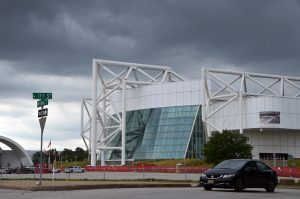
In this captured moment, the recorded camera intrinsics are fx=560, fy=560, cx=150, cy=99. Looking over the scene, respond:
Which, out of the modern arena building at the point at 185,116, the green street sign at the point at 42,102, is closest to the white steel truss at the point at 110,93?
the modern arena building at the point at 185,116

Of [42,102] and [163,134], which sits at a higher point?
[163,134]

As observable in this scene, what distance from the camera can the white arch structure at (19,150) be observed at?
113387 mm

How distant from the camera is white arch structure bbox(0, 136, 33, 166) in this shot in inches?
4464

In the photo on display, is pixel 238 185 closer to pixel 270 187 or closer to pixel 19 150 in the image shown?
pixel 270 187

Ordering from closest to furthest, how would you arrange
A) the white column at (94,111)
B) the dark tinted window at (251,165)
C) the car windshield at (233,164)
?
the car windshield at (233,164), the dark tinted window at (251,165), the white column at (94,111)

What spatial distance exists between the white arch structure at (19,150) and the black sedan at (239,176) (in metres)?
90.7

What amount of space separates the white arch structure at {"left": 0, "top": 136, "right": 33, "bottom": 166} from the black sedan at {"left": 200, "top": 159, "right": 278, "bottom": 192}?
90.7m

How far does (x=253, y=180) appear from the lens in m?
25.9

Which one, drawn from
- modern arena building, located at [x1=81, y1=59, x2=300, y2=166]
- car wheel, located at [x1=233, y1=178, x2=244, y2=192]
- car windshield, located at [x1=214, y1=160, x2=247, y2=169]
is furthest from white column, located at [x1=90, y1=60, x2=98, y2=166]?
car wheel, located at [x1=233, y1=178, x2=244, y2=192]

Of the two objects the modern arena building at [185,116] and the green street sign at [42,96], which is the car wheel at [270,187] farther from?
the modern arena building at [185,116]

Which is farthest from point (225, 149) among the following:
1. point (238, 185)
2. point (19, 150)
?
point (19, 150)

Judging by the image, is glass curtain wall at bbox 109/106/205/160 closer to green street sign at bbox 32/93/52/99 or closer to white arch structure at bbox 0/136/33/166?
white arch structure at bbox 0/136/33/166

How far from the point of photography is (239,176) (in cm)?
2512

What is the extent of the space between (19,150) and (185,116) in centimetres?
3664
